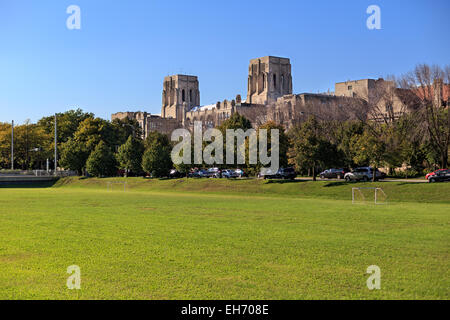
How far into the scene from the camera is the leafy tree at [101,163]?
268 feet

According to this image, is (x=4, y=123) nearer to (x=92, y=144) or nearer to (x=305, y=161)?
(x=92, y=144)

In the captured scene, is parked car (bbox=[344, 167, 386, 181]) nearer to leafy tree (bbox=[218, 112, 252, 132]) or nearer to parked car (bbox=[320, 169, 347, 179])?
parked car (bbox=[320, 169, 347, 179])

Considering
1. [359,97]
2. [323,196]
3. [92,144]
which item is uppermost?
[359,97]

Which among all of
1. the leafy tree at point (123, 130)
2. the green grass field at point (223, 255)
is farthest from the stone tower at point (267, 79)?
the green grass field at point (223, 255)

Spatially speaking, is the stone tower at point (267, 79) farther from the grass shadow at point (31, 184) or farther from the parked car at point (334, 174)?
the parked car at point (334, 174)

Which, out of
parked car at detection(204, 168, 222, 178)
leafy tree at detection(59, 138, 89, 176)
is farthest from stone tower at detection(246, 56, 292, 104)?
parked car at detection(204, 168, 222, 178)

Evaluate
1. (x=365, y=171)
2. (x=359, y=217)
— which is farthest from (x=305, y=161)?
(x=359, y=217)

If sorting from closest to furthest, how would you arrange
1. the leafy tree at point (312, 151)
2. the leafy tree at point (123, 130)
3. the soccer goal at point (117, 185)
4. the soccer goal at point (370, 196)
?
the soccer goal at point (370, 196) → the leafy tree at point (312, 151) → the soccer goal at point (117, 185) → the leafy tree at point (123, 130)

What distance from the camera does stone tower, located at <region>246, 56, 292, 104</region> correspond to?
17762cm

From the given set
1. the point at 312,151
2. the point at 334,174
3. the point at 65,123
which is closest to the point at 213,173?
the point at 334,174

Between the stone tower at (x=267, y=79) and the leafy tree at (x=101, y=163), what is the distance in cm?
9918

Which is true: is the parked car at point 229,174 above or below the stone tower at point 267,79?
below

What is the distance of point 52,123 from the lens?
118 m
